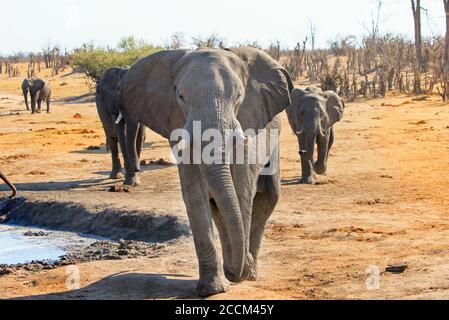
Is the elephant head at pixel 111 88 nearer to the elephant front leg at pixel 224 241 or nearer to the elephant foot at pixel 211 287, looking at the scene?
the elephant front leg at pixel 224 241

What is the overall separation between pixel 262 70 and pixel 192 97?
888 mm

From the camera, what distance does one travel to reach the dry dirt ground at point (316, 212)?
21.4ft

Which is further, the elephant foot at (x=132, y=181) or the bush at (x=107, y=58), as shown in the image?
the bush at (x=107, y=58)

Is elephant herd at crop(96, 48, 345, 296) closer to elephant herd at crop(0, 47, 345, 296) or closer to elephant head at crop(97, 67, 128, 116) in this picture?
elephant herd at crop(0, 47, 345, 296)

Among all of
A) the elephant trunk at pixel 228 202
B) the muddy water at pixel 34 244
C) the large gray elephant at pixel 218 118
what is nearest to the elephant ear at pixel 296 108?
the muddy water at pixel 34 244

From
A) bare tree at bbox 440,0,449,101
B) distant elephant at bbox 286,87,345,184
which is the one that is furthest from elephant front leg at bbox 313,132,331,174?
bare tree at bbox 440,0,449,101

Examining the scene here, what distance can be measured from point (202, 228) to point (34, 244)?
3.92m

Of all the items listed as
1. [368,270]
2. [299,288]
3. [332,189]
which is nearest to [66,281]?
[299,288]

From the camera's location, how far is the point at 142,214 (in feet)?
31.7

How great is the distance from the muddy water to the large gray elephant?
2.58 m

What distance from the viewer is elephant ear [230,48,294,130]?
20.4 ft

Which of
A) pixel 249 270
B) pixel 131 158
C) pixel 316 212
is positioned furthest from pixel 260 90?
pixel 131 158
